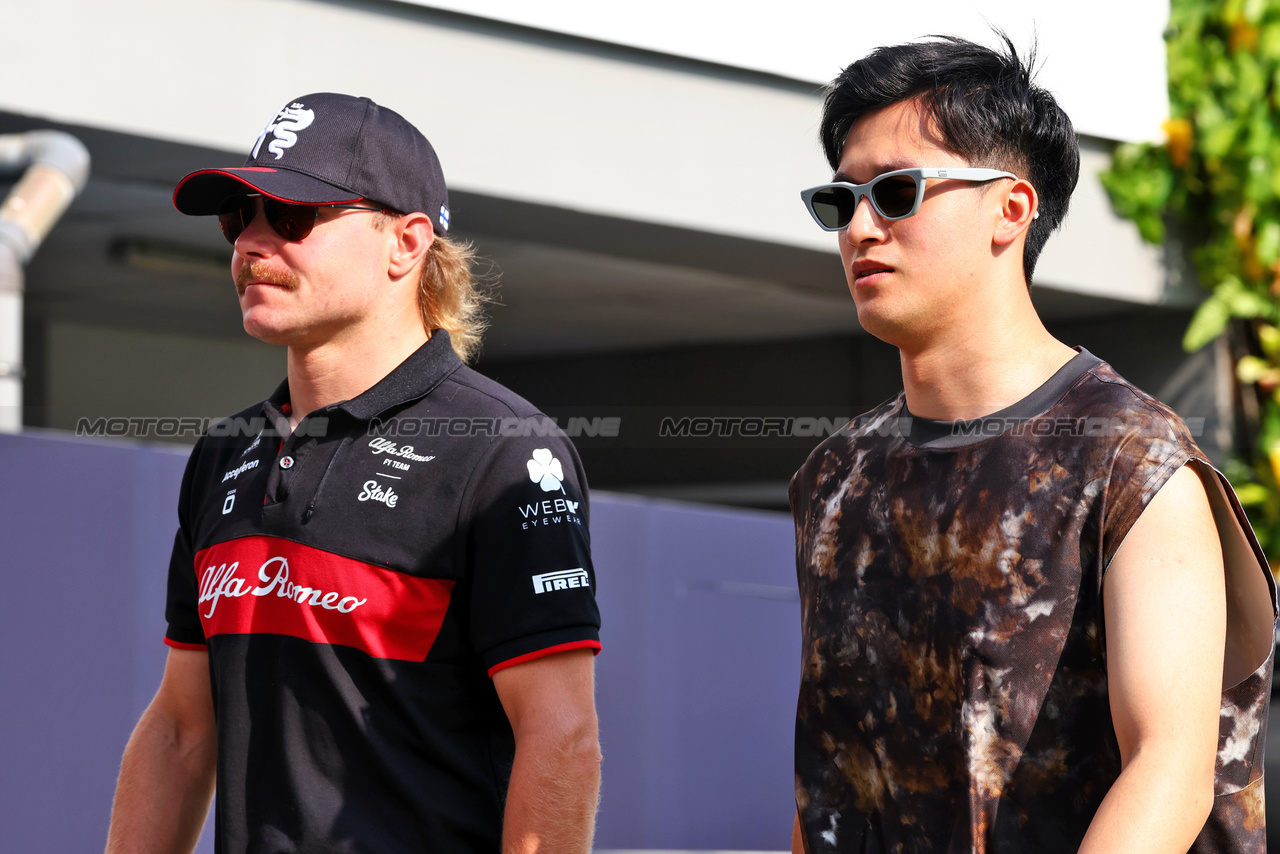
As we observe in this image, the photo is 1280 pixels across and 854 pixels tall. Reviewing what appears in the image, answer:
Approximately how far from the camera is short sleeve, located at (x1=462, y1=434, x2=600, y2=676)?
6.49 feet

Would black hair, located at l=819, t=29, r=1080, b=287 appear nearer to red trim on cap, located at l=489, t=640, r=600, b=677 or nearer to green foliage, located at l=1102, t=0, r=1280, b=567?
red trim on cap, located at l=489, t=640, r=600, b=677

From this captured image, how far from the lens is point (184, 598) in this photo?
235 cm

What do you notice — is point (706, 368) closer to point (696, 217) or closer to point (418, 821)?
point (696, 217)

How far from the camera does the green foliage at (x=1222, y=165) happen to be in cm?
657

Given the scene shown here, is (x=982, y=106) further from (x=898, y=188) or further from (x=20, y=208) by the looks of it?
(x=20, y=208)

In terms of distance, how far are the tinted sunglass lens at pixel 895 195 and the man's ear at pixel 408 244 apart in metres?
0.79

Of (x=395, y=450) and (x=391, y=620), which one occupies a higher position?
(x=395, y=450)

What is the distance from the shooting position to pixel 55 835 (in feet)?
12.3

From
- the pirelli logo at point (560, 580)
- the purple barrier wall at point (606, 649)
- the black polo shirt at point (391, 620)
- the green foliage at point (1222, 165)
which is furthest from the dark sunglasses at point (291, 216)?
the green foliage at point (1222, 165)

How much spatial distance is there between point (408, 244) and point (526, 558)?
62cm

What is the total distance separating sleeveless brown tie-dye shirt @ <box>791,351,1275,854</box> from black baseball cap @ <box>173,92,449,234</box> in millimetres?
933

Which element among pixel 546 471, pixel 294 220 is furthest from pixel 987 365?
pixel 294 220

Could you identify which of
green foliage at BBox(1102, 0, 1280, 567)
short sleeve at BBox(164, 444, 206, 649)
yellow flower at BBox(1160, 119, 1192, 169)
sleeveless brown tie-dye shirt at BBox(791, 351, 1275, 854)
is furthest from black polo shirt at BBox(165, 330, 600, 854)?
yellow flower at BBox(1160, 119, 1192, 169)

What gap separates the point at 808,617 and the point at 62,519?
8.51 ft
